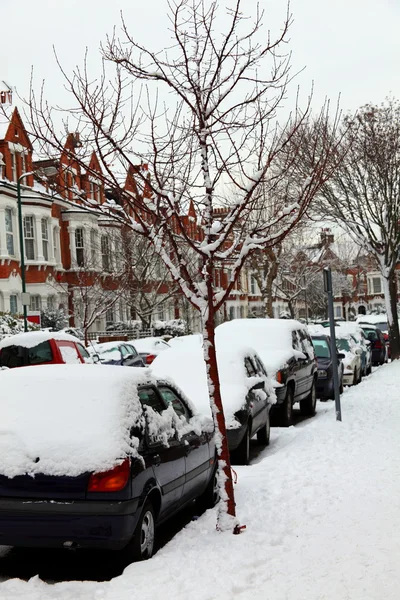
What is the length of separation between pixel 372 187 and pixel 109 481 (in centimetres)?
2627

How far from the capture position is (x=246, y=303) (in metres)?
74.6

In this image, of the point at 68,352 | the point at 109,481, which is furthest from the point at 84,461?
→ the point at 68,352

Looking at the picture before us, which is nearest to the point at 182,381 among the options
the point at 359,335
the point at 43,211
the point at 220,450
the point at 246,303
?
the point at 220,450

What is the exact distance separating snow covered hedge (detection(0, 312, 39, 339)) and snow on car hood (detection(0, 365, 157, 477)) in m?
21.2

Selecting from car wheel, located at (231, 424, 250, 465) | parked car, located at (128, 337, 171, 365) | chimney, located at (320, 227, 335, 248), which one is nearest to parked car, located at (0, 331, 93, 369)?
car wheel, located at (231, 424, 250, 465)

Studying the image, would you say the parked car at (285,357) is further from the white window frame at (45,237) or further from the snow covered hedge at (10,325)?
the white window frame at (45,237)

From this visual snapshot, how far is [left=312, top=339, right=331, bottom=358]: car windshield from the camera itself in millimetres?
20734

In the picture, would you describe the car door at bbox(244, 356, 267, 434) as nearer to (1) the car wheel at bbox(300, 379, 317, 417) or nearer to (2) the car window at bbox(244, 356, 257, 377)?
(2) the car window at bbox(244, 356, 257, 377)

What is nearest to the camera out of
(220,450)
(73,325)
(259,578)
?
(259,578)

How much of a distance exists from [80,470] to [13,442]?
24.1 inches

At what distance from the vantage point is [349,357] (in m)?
23.0

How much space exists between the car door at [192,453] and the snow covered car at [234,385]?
2.08 meters

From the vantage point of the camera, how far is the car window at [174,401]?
7773 mm

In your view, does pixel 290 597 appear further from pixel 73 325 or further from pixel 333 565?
pixel 73 325
